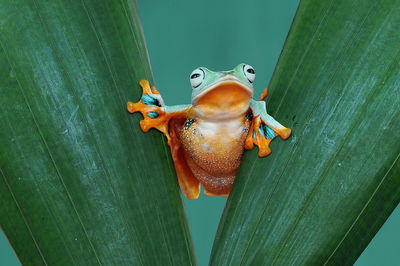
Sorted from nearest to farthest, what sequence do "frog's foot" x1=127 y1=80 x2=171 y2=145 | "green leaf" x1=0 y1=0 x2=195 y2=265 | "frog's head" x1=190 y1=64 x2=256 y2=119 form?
"green leaf" x1=0 y1=0 x2=195 y2=265 → "frog's foot" x1=127 y1=80 x2=171 y2=145 → "frog's head" x1=190 y1=64 x2=256 y2=119

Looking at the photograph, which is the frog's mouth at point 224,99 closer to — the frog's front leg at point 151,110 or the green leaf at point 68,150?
the frog's front leg at point 151,110

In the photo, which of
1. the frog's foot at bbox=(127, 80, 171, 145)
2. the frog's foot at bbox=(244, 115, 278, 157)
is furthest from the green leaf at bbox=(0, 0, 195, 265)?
the frog's foot at bbox=(244, 115, 278, 157)

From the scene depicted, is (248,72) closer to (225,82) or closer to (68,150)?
(225,82)

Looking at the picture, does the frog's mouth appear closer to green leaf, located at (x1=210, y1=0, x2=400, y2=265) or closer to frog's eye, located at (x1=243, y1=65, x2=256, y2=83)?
frog's eye, located at (x1=243, y1=65, x2=256, y2=83)

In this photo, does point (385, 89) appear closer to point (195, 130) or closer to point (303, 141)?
point (303, 141)

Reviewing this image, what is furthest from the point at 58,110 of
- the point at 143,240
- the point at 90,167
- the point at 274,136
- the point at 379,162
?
the point at 379,162

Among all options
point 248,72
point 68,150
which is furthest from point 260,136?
point 68,150
